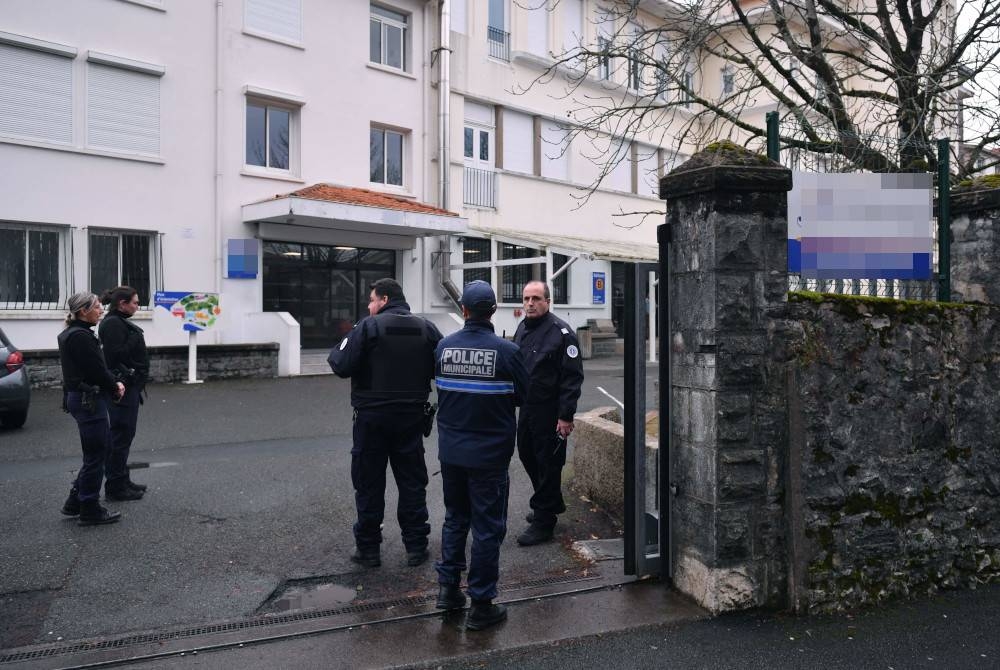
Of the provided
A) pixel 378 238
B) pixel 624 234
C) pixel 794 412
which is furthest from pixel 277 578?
pixel 624 234

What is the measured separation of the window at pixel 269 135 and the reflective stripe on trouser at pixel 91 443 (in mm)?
12204

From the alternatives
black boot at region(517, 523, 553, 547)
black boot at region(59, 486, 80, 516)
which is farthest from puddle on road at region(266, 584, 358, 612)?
black boot at region(59, 486, 80, 516)

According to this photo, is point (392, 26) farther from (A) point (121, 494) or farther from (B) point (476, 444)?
(B) point (476, 444)

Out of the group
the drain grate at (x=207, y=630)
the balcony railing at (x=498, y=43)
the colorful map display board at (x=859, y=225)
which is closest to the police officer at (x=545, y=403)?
the drain grate at (x=207, y=630)

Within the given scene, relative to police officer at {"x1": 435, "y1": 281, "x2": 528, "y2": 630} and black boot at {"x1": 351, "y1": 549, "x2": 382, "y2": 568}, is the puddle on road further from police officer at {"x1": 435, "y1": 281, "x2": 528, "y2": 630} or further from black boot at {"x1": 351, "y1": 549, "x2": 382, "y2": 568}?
police officer at {"x1": 435, "y1": 281, "x2": 528, "y2": 630}

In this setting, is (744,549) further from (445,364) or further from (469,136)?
(469,136)

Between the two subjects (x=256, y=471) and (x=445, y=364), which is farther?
(x=256, y=471)

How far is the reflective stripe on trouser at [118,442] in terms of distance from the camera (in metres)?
6.46

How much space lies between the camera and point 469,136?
2138 centimetres

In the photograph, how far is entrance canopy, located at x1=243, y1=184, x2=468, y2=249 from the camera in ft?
52.1

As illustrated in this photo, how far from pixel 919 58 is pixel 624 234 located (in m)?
16.7

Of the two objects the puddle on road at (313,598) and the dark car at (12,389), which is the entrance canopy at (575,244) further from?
the puddle on road at (313,598)

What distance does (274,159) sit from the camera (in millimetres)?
17703

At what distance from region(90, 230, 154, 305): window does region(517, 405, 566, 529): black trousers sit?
1213 cm
